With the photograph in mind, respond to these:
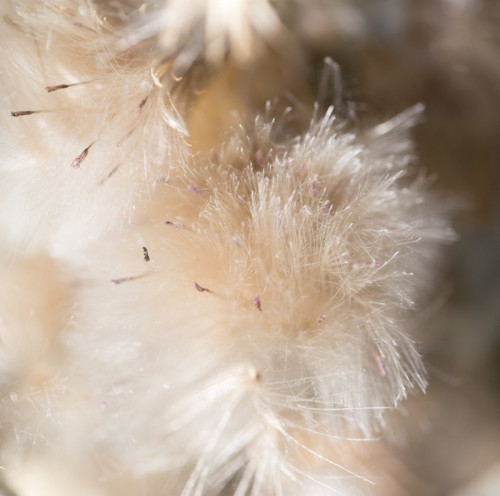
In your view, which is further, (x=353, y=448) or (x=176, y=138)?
(x=353, y=448)

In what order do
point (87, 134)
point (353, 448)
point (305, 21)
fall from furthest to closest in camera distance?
point (305, 21)
point (353, 448)
point (87, 134)

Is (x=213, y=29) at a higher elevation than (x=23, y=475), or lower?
higher

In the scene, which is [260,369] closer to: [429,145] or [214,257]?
[214,257]

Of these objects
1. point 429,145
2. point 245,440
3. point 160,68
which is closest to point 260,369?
point 245,440

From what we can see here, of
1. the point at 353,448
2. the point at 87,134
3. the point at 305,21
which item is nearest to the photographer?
the point at 87,134

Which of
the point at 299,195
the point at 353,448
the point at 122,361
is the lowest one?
the point at 353,448

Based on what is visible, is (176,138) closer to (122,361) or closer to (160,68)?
(160,68)
